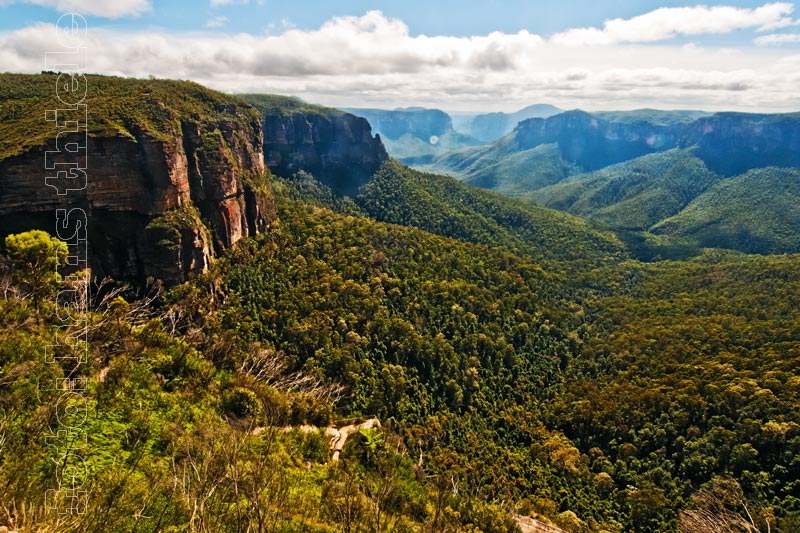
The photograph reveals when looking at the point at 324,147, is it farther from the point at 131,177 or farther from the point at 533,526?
the point at 533,526

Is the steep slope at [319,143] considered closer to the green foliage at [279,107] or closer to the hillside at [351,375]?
the green foliage at [279,107]

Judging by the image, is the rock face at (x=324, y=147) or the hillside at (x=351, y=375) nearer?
the hillside at (x=351, y=375)

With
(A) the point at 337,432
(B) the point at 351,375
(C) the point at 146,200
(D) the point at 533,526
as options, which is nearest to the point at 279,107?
(C) the point at 146,200

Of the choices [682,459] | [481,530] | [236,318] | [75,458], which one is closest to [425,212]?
[236,318]

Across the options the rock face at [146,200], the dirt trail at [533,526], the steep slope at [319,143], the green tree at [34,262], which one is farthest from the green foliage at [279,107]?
the dirt trail at [533,526]

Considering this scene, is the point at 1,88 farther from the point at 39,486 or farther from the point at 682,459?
the point at 682,459

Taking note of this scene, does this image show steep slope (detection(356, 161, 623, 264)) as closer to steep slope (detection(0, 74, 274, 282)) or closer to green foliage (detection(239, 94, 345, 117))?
green foliage (detection(239, 94, 345, 117))
